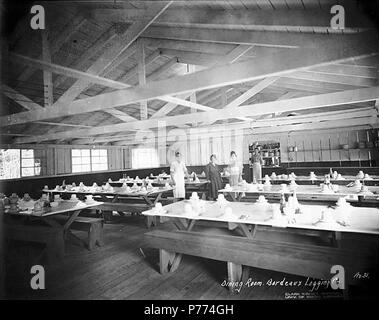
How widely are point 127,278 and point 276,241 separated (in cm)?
229

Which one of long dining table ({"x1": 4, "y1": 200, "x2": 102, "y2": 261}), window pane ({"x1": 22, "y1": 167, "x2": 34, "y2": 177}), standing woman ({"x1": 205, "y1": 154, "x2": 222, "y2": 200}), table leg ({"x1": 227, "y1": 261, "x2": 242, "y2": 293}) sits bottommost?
table leg ({"x1": 227, "y1": 261, "x2": 242, "y2": 293})

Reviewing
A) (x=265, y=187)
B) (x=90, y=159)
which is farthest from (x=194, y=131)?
(x=90, y=159)

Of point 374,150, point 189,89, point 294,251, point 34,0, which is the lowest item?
point 294,251

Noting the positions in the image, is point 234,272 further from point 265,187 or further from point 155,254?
point 265,187

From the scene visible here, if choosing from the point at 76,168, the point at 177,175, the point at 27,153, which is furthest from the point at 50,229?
the point at 76,168

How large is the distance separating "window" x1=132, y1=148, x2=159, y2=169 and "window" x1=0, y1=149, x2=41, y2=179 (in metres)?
5.28

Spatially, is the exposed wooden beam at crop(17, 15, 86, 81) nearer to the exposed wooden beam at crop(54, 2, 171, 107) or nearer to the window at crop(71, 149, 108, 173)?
the exposed wooden beam at crop(54, 2, 171, 107)

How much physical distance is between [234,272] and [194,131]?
25.0 feet

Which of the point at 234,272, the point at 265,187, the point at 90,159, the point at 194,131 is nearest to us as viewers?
the point at 234,272

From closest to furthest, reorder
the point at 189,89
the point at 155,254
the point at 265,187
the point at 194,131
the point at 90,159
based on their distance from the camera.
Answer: the point at 189,89 < the point at 155,254 < the point at 265,187 < the point at 194,131 < the point at 90,159

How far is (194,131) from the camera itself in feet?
34.7

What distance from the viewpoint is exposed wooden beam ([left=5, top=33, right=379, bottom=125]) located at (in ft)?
8.70

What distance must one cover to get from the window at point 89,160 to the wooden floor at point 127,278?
7.49 metres

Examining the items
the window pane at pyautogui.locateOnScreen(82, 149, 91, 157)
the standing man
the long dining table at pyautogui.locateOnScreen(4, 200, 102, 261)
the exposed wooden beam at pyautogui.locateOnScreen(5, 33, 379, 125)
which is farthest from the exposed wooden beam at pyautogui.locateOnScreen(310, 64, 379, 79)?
the window pane at pyautogui.locateOnScreen(82, 149, 91, 157)
